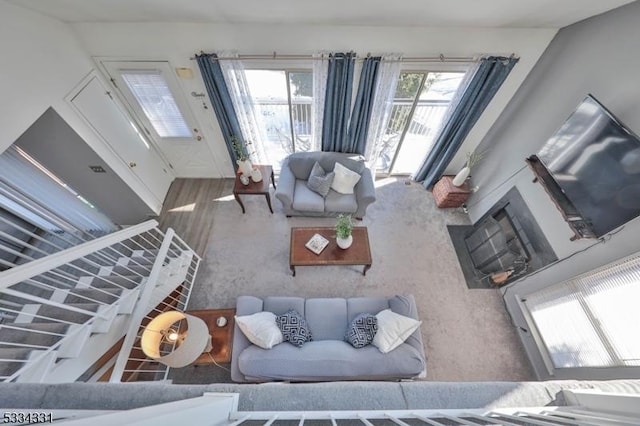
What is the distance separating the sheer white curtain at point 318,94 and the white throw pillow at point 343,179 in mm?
524

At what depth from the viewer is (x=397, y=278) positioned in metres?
3.29

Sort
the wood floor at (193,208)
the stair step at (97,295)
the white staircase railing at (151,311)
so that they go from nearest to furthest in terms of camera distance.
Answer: the white staircase railing at (151,311), the stair step at (97,295), the wood floor at (193,208)

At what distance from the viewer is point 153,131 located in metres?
3.55

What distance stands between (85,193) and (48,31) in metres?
1.73

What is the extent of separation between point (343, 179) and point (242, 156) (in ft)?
4.59

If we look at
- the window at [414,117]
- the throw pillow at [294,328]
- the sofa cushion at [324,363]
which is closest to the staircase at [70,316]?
the sofa cushion at [324,363]

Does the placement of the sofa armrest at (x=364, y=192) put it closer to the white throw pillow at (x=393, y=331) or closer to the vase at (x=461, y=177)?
the vase at (x=461, y=177)

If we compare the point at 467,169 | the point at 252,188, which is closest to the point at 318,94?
the point at 252,188

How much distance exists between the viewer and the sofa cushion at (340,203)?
352cm

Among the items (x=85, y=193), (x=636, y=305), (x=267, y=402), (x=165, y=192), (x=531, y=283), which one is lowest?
(x=267, y=402)

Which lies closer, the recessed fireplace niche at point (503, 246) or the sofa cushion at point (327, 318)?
the sofa cushion at point (327, 318)

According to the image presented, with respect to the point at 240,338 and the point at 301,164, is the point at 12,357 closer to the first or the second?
the point at 240,338

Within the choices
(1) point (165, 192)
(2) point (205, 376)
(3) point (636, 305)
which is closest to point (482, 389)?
(3) point (636, 305)

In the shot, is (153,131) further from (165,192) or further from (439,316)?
(439,316)
